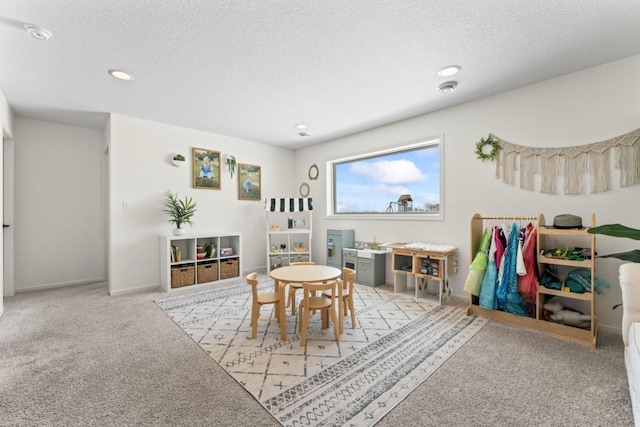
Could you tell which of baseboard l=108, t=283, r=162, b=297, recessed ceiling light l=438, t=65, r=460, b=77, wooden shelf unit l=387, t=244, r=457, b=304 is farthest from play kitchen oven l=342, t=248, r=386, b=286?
baseboard l=108, t=283, r=162, b=297

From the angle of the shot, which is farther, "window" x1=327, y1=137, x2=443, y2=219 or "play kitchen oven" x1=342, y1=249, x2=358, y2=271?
"play kitchen oven" x1=342, y1=249, x2=358, y2=271

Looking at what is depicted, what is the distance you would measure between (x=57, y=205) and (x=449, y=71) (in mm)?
5582

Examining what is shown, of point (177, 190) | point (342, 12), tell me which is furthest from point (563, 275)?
point (177, 190)

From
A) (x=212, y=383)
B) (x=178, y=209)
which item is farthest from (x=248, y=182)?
(x=212, y=383)

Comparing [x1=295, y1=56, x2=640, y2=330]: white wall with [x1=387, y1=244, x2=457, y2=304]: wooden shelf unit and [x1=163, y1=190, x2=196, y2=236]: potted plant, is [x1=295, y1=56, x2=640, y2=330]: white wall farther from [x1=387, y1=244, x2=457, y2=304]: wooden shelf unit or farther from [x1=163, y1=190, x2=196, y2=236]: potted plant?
[x1=163, y1=190, x2=196, y2=236]: potted plant

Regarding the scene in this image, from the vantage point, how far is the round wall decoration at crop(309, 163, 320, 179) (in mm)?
5521

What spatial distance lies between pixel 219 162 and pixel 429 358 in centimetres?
425

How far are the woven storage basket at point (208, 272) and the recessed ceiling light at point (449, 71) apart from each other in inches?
153

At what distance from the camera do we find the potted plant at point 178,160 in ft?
14.1

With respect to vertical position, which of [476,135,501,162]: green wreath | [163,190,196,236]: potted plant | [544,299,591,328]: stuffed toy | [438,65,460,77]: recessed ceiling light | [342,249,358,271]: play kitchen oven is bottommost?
[544,299,591,328]: stuffed toy

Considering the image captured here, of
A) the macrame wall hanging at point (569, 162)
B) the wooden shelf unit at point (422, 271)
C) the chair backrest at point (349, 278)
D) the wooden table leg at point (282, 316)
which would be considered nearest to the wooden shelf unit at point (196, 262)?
the wooden table leg at point (282, 316)

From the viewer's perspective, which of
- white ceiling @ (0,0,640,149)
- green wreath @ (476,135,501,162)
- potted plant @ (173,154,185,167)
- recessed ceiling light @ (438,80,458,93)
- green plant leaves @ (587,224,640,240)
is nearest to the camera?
white ceiling @ (0,0,640,149)

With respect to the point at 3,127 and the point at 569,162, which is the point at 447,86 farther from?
the point at 3,127

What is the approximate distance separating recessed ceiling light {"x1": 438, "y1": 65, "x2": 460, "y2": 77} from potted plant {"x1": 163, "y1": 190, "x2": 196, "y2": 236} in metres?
3.69
